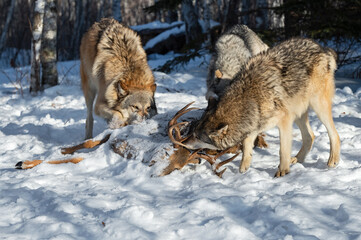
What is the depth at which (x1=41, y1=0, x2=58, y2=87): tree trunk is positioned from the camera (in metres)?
10.1

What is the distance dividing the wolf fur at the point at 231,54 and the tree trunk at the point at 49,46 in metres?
4.93

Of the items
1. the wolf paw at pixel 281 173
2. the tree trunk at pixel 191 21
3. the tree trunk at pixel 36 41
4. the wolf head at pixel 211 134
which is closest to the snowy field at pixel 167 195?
the wolf paw at pixel 281 173

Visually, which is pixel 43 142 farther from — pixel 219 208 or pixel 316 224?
pixel 316 224

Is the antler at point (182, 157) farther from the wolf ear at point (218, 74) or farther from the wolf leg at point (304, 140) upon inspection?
the wolf ear at point (218, 74)

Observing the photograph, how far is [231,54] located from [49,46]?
18.4ft

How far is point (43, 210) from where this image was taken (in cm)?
312

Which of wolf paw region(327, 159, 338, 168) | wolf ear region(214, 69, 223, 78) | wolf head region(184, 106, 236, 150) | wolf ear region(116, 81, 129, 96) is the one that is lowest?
wolf paw region(327, 159, 338, 168)

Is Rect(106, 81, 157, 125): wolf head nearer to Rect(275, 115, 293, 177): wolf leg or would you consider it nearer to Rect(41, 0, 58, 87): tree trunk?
Rect(275, 115, 293, 177): wolf leg

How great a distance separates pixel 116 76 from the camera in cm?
569

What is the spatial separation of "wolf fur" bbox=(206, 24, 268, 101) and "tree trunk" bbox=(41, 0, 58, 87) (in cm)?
493

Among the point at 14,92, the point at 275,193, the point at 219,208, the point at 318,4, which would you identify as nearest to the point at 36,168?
the point at 219,208

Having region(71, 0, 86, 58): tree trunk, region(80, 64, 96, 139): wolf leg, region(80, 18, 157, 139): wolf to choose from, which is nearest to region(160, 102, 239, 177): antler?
region(80, 18, 157, 139): wolf

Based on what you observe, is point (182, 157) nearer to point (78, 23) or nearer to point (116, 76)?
point (116, 76)

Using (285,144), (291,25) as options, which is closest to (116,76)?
(285,144)
